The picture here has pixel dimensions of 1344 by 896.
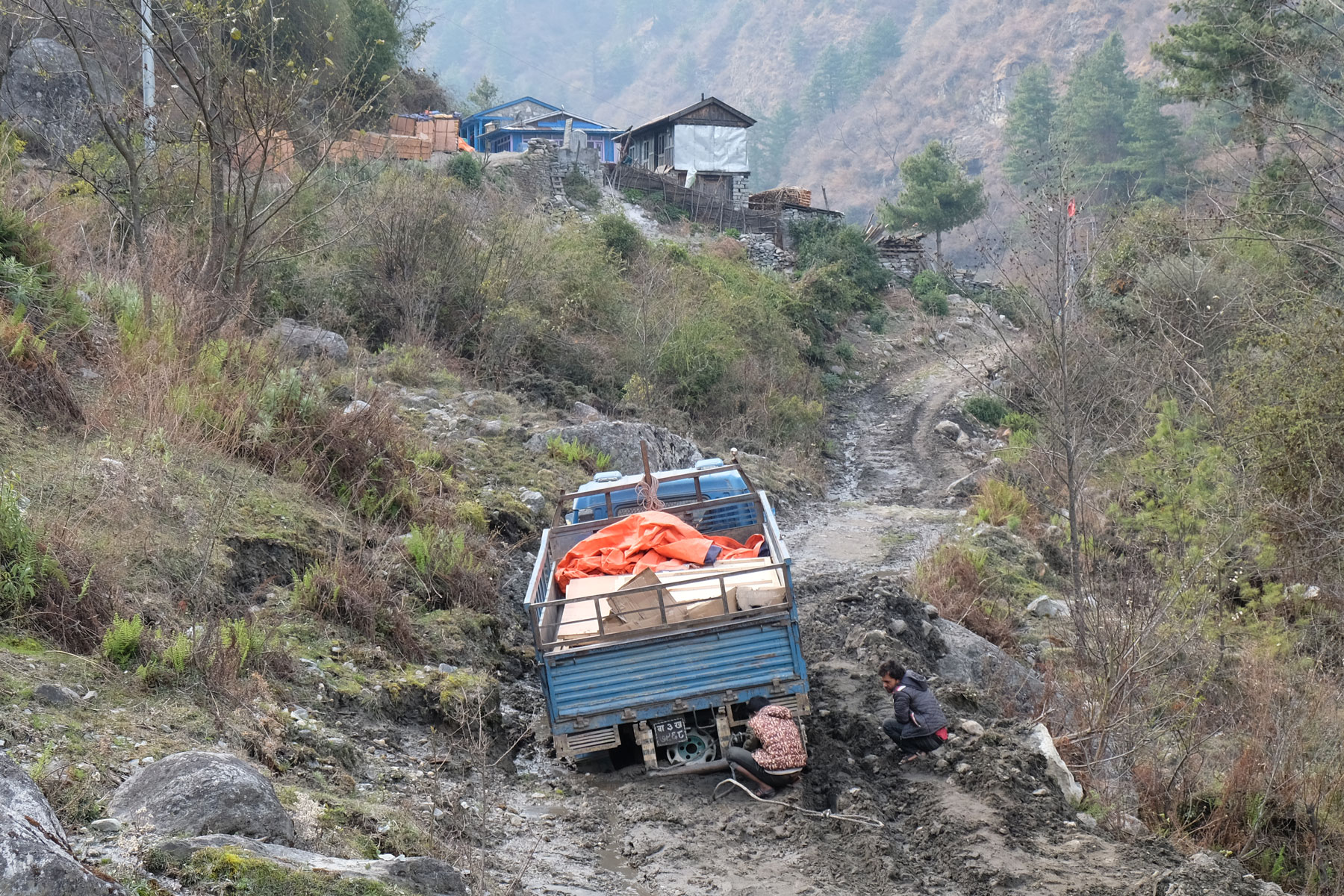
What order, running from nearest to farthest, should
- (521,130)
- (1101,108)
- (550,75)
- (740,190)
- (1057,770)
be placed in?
(1057,770)
(740,190)
(521,130)
(1101,108)
(550,75)

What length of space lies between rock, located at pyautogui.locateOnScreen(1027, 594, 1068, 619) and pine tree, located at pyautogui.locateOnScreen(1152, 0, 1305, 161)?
28.5ft

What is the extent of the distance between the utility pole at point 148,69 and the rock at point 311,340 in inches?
110

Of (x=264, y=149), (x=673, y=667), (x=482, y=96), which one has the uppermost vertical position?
(x=482, y=96)

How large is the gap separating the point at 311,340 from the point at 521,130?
36.6 m

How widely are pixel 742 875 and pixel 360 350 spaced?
12.1 metres

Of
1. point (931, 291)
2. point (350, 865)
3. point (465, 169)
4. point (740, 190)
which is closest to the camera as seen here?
point (350, 865)

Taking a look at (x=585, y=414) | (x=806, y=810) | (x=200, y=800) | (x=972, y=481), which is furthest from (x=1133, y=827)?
(x=972, y=481)

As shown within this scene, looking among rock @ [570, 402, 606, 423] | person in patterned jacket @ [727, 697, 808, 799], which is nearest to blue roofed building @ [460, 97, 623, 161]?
rock @ [570, 402, 606, 423]

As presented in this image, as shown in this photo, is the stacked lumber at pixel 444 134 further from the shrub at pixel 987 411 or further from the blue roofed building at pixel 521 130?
the shrub at pixel 987 411

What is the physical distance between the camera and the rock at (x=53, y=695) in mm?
5051

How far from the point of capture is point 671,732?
22.5ft

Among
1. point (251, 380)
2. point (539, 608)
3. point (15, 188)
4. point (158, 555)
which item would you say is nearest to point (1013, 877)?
point (539, 608)

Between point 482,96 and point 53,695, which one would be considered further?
point 482,96

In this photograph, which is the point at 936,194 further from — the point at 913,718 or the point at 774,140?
the point at 774,140
